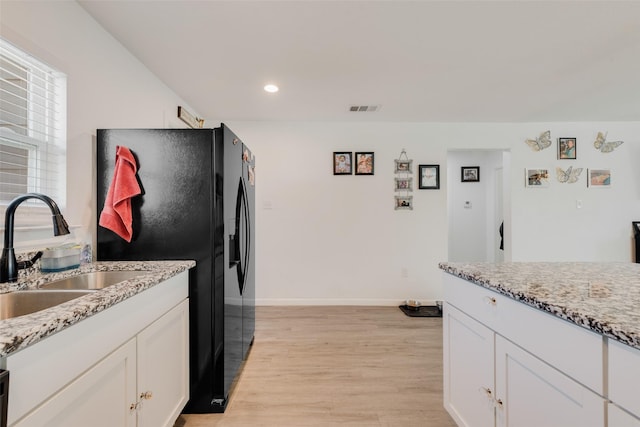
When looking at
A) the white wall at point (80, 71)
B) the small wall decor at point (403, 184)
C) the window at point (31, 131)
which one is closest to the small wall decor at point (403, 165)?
the small wall decor at point (403, 184)

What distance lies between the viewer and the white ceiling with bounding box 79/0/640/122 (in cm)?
165

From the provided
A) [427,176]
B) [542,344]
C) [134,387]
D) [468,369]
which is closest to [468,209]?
[427,176]

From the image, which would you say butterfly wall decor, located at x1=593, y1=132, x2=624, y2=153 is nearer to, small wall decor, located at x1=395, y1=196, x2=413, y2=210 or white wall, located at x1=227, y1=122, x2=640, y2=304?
white wall, located at x1=227, y1=122, x2=640, y2=304

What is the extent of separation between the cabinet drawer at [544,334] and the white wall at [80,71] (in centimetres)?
212

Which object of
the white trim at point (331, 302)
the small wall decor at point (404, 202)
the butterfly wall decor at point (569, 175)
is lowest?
the white trim at point (331, 302)

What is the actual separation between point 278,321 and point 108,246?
1908mm

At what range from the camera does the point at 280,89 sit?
2666mm

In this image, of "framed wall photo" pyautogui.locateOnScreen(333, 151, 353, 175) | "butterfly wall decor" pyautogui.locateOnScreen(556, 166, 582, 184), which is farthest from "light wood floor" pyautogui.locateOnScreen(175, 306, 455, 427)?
"butterfly wall decor" pyautogui.locateOnScreen(556, 166, 582, 184)

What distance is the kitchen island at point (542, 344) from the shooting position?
677mm

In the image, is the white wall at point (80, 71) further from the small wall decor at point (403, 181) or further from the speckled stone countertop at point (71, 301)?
the small wall decor at point (403, 181)

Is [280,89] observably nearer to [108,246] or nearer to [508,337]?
[108,246]

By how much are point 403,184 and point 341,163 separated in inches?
34.5

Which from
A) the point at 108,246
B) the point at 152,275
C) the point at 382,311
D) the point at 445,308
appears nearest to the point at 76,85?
the point at 108,246

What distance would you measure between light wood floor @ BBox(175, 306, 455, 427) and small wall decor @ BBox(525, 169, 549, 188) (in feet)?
7.54
